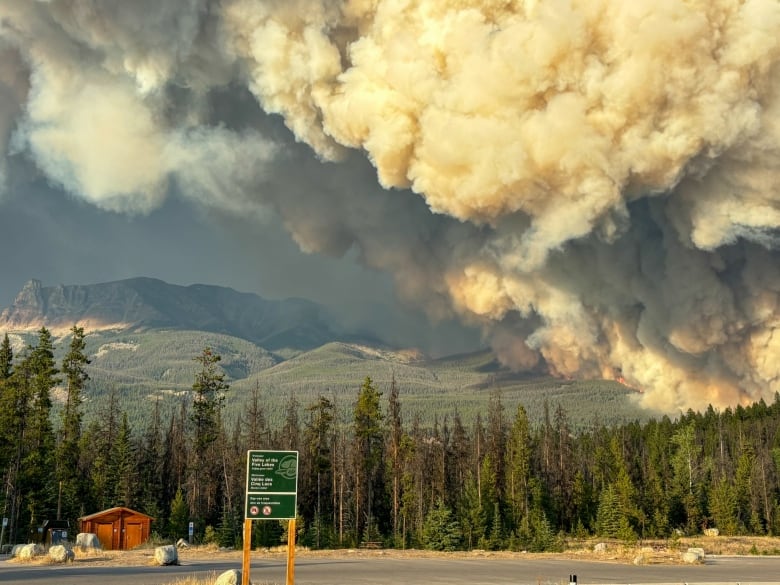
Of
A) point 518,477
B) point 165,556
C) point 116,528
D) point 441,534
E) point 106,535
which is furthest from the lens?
point 518,477

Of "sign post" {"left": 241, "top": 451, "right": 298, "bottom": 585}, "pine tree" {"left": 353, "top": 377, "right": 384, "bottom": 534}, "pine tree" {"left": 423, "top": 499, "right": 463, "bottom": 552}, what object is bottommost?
"pine tree" {"left": 423, "top": 499, "right": 463, "bottom": 552}

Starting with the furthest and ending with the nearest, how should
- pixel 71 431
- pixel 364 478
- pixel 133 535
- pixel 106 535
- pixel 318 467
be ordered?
pixel 364 478, pixel 318 467, pixel 71 431, pixel 133 535, pixel 106 535

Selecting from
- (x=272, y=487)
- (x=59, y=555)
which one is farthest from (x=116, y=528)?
(x=272, y=487)

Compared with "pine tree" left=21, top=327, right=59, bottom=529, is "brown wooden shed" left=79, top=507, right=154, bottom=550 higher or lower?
lower

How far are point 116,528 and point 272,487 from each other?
40045 mm

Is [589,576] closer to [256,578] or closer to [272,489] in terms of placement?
[256,578]

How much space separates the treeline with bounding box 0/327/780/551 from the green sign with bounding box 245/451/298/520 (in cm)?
4139

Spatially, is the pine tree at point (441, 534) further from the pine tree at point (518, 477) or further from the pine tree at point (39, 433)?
the pine tree at point (39, 433)

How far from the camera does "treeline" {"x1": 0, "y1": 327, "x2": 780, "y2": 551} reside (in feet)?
219

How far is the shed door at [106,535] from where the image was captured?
53.0 metres

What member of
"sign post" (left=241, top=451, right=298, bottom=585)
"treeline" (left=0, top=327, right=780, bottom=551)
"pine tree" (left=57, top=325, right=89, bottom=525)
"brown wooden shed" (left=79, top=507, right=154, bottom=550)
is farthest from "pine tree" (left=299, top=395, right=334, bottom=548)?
"sign post" (left=241, top=451, right=298, bottom=585)

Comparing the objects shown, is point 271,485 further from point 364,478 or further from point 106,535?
point 364,478

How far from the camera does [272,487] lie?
60.3ft

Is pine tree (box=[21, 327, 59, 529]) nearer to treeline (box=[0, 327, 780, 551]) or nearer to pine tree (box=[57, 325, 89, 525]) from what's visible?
treeline (box=[0, 327, 780, 551])
